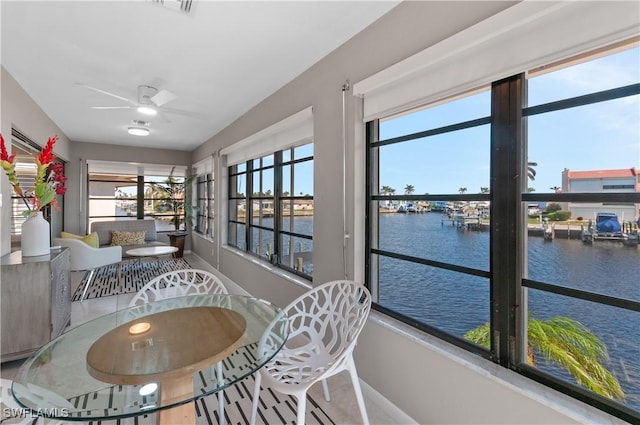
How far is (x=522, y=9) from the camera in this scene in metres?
1.19

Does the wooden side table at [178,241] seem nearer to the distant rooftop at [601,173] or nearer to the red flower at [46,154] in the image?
the red flower at [46,154]

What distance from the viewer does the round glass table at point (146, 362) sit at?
0.96 meters

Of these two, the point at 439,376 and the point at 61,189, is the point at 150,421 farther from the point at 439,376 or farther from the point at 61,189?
the point at 61,189

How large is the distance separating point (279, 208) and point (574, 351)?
2781mm

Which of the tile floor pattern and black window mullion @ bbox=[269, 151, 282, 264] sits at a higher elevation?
black window mullion @ bbox=[269, 151, 282, 264]

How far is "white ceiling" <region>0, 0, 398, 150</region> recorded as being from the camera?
5.89 feet

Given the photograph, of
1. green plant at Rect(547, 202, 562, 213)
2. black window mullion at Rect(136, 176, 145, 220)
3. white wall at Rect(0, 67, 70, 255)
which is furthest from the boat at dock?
black window mullion at Rect(136, 176, 145, 220)

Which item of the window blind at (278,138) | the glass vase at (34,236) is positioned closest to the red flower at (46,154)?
the glass vase at (34,236)

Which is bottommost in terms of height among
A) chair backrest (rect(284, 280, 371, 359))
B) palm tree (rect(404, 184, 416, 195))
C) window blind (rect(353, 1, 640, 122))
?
chair backrest (rect(284, 280, 371, 359))

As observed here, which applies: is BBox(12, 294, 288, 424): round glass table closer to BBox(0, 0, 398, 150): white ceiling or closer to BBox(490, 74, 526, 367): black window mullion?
BBox(490, 74, 526, 367): black window mullion

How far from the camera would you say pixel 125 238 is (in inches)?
220

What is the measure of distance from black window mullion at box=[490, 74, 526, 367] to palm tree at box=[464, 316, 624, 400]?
8 cm

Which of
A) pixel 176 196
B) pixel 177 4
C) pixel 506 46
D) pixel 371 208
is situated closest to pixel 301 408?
pixel 371 208

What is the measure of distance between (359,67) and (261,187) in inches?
90.4
